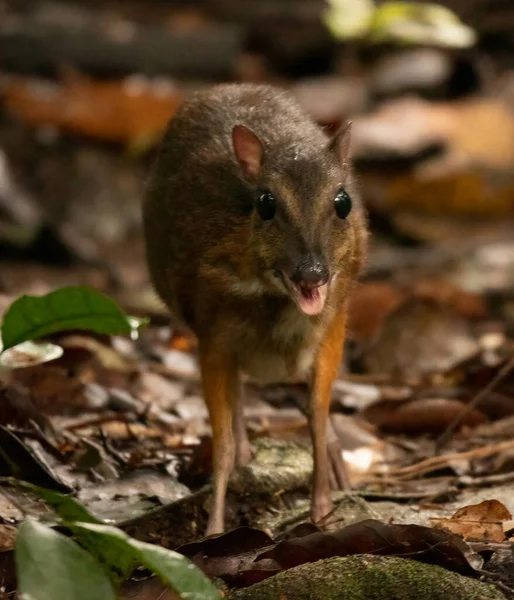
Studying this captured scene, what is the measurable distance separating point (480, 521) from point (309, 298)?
102 centimetres

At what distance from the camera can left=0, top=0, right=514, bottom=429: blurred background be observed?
9391 mm

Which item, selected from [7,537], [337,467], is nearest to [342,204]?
[337,467]

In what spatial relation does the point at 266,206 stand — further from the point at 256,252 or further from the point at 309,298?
the point at 309,298

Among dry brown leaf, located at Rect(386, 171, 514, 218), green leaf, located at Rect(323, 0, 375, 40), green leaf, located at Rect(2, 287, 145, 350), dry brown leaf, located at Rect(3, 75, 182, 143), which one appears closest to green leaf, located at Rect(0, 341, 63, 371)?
green leaf, located at Rect(2, 287, 145, 350)

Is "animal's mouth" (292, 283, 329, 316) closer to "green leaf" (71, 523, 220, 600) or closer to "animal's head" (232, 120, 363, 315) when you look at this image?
"animal's head" (232, 120, 363, 315)

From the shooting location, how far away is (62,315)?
4.31 metres

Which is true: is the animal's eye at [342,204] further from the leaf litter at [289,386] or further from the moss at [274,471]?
the moss at [274,471]

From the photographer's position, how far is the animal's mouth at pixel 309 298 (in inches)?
165

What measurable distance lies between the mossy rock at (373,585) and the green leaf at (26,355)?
4.22 feet

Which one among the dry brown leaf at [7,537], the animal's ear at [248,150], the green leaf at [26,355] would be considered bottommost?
the dry brown leaf at [7,537]

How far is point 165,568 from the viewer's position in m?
3.19

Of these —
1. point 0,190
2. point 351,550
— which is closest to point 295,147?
point 351,550

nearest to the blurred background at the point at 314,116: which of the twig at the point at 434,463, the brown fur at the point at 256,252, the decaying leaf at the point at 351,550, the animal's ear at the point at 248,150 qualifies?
the twig at the point at 434,463

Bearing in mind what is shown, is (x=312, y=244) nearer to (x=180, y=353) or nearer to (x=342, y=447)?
(x=342, y=447)
